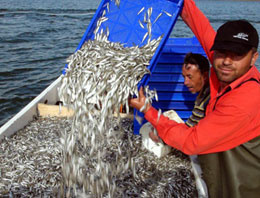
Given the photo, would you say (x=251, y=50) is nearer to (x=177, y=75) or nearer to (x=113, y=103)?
(x=113, y=103)

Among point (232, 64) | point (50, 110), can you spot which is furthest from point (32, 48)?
point (232, 64)

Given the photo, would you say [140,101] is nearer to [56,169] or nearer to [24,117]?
[56,169]

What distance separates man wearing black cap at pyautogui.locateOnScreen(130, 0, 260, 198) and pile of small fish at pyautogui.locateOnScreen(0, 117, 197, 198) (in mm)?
779

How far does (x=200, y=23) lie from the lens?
9.74 ft

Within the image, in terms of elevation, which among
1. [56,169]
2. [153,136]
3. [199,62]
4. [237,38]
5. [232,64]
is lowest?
[56,169]

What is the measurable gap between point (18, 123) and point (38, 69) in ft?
21.0

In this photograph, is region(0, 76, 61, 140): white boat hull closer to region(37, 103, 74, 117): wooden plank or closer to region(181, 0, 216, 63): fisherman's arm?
region(37, 103, 74, 117): wooden plank

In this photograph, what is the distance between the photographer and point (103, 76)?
2.53 meters

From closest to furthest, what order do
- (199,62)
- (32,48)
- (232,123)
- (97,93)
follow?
(232,123), (97,93), (199,62), (32,48)

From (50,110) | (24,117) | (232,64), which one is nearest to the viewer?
(232,64)

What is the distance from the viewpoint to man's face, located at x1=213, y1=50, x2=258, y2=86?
85.0 inches

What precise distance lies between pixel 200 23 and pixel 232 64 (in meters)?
0.96

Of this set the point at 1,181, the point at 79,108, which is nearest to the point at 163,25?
the point at 79,108

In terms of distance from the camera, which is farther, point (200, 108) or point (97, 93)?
point (200, 108)
